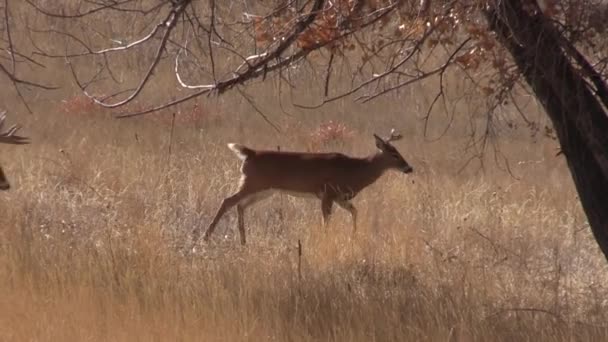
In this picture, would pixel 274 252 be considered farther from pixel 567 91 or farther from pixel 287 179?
pixel 287 179

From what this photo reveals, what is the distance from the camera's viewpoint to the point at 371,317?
6.43 meters

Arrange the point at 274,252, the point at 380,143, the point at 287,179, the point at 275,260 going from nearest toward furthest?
the point at 275,260 < the point at 274,252 < the point at 287,179 < the point at 380,143

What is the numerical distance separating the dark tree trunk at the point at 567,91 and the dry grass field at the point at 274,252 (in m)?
0.60

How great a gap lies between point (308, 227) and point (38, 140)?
23.7 feet

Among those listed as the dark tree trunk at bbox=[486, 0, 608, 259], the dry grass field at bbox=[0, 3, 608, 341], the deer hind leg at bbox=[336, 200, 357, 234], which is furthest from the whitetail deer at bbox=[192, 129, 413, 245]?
the dark tree trunk at bbox=[486, 0, 608, 259]

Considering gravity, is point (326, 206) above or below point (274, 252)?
above

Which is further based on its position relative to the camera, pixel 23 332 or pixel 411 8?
pixel 411 8

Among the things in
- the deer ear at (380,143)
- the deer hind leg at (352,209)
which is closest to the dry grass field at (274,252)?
the deer hind leg at (352,209)

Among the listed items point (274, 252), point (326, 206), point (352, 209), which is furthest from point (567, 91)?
point (326, 206)

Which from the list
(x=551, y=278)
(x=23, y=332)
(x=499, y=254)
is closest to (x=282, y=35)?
(x=23, y=332)

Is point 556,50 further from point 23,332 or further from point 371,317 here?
point 23,332

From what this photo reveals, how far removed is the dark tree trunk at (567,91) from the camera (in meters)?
6.36

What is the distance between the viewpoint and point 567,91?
21.6 feet

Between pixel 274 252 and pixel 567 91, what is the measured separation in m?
3.01
